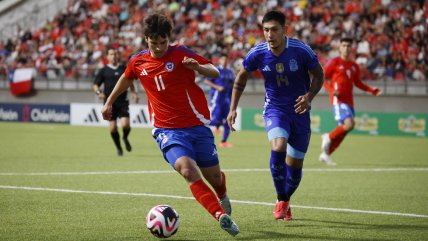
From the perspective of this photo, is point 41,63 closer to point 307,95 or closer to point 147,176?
point 147,176

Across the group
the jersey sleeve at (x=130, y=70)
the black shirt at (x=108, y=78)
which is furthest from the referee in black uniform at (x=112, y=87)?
the jersey sleeve at (x=130, y=70)

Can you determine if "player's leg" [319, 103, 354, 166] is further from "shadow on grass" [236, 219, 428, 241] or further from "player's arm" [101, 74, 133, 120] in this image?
"player's arm" [101, 74, 133, 120]

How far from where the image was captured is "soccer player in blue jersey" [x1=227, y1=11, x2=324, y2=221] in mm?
9031

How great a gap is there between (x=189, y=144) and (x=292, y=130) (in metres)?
1.82

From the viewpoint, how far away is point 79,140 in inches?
997

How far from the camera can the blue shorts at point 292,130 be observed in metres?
9.26

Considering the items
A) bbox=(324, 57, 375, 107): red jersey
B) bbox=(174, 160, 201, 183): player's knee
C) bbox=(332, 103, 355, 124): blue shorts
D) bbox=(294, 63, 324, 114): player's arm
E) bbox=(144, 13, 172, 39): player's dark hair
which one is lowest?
bbox=(332, 103, 355, 124): blue shorts

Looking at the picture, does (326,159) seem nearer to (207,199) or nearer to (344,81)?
(344,81)

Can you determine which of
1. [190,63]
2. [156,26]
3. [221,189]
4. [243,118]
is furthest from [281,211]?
[243,118]

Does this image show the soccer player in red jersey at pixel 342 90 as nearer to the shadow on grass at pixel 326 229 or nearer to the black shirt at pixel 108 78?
the black shirt at pixel 108 78

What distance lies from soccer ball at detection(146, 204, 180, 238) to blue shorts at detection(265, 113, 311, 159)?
6.83ft

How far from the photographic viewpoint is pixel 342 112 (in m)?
16.9

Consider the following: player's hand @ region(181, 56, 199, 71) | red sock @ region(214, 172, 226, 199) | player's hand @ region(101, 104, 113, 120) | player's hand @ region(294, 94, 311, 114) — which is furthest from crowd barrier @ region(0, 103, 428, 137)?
player's hand @ region(181, 56, 199, 71)

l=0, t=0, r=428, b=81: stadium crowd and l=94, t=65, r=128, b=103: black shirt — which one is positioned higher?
l=94, t=65, r=128, b=103: black shirt
